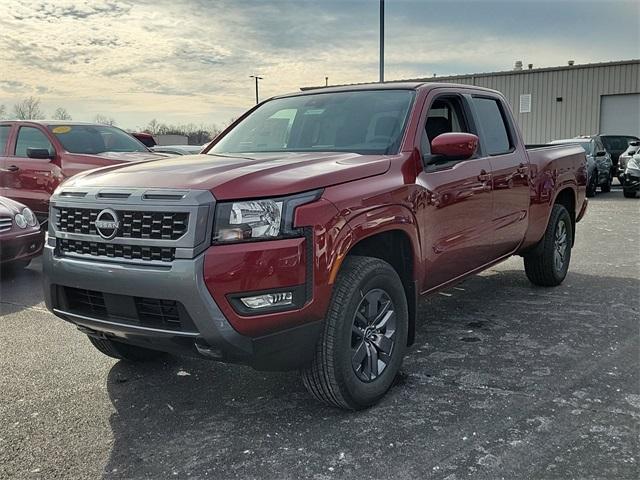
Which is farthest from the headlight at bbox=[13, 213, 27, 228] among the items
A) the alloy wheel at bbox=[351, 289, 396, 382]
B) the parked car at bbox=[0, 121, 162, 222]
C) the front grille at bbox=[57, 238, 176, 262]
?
the alloy wheel at bbox=[351, 289, 396, 382]

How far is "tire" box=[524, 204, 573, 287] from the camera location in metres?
6.00

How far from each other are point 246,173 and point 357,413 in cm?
145

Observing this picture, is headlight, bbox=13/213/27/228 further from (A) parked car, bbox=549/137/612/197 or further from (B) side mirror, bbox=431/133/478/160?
(A) parked car, bbox=549/137/612/197

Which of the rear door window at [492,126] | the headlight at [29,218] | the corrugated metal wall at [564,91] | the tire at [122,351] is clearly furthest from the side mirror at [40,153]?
the corrugated metal wall at [564,91]

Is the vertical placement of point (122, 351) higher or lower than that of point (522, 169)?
lower

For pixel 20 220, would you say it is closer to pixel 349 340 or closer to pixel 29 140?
pixel 29 140

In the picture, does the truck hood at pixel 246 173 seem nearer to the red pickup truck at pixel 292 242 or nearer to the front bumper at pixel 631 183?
the red pickup truck at pixel 292 242

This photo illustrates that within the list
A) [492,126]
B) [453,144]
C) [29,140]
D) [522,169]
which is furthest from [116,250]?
[29,140]

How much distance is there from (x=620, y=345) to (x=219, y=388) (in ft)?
9.45

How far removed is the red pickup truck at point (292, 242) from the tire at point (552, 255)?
5.85 feet

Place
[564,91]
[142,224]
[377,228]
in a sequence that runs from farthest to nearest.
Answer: [564,91]
[377,228]
[142,224]

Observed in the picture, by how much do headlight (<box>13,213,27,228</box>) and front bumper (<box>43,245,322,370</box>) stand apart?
13.3 ft

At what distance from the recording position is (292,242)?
2.87 metres

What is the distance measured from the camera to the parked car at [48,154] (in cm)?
836
